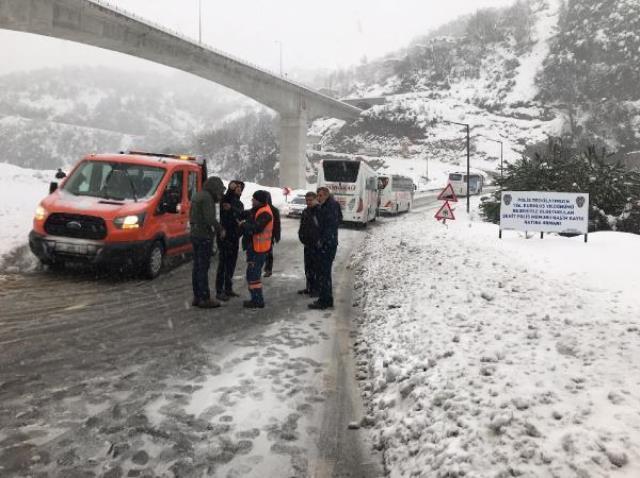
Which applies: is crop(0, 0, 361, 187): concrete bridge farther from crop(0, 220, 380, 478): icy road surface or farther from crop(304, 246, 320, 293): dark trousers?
crop(0, 220, 380, 478): icy road surface

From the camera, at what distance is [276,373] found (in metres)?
5.10

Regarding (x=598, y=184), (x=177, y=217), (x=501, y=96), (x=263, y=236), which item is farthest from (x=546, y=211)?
(x=501, y=96)

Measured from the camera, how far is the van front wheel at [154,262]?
9094mm

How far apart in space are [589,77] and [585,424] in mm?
109567

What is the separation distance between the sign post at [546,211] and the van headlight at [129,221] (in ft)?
31.6

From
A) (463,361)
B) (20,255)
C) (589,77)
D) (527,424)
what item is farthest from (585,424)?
(589,77)

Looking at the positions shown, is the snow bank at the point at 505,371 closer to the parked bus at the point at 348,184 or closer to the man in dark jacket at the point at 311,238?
the man in dark jacket at the point at 311,238

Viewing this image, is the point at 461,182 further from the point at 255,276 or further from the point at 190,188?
the point at 255,276

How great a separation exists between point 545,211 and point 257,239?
29.5 feet

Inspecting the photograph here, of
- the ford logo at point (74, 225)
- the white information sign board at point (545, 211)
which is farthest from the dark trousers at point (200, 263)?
the white information sign board at point (545, 211)

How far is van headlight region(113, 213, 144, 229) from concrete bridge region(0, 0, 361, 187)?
23.1m

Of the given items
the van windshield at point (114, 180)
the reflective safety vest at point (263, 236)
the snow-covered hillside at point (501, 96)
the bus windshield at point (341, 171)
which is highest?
the snow-covered hillside at point (501, 96)

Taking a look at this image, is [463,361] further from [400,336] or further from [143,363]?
[143,363]

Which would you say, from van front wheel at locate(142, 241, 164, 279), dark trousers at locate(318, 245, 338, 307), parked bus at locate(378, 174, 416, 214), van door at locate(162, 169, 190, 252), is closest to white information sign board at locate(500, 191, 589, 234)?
dark trousers at locate(318, 245, 338, 307)
